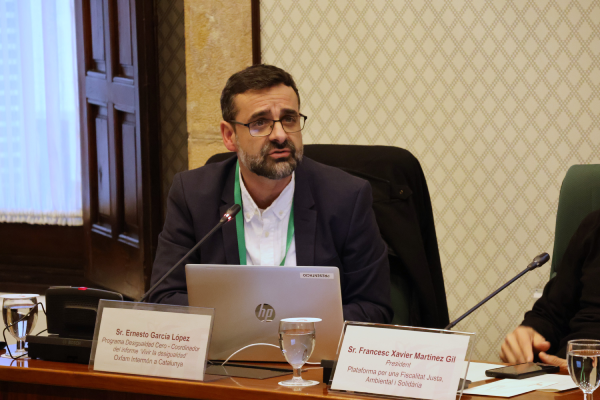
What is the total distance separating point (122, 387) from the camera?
1.21 metres

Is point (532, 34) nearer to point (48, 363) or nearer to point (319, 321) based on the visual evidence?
point (319, 321)

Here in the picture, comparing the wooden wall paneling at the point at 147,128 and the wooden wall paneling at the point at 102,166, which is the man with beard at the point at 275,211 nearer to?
the wooden wall paneling at the point at 147,128

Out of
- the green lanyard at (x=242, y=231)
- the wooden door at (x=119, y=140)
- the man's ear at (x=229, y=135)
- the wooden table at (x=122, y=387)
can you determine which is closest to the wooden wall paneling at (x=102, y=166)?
the wooden door at (x=119, y=140)

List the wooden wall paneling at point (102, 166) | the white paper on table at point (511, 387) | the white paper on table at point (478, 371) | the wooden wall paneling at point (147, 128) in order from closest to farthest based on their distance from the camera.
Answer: the white paper on table at point (511, 387) < the white paper on table at point (478, 371) < the wooden wall paneling at point (147, 128) < the wooden wall paneling at point (102, 166)

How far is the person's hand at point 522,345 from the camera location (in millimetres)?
1614

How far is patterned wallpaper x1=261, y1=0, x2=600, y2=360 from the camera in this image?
279cm


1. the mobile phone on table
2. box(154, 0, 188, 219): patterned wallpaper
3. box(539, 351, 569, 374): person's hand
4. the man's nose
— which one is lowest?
box(539, 351, 569, 374): person's hand

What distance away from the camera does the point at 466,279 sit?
9.75ft

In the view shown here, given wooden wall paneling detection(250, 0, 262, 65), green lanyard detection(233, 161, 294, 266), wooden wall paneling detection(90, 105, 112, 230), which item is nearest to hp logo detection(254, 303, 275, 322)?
green lanyard detection(233, 161, 294, 266)

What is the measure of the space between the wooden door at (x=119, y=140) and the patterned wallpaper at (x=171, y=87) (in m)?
0.33

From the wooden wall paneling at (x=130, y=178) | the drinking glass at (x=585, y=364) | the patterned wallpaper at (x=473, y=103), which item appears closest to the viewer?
the drinking glass at (x=585, y=364)

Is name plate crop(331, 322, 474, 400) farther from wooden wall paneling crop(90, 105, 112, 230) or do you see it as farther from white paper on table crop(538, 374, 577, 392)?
wooden wall paneling crop(90, 105, 112, 230)

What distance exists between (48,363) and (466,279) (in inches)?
79.1

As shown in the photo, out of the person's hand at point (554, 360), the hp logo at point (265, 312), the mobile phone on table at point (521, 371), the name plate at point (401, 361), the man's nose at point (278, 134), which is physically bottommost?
the person's hand at point (554, 360)
